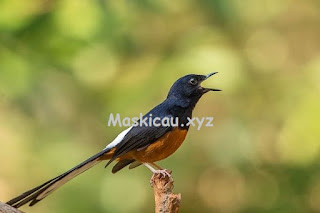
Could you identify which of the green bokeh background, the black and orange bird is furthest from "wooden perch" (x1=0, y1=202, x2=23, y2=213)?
the green bokeh background

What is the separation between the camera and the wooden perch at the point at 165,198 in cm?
246

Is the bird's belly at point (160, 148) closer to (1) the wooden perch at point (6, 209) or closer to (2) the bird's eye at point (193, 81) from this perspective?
(2) the bird's eye at point (193, 81)

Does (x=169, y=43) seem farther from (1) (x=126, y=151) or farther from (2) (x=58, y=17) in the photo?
(1) (x=126, y=151)

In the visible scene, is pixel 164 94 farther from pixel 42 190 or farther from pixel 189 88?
pixel 42 190

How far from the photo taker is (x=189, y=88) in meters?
2.92

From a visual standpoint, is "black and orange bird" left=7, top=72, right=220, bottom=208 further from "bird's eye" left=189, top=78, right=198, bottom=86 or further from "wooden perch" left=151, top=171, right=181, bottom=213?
"wooden perch" left=151, top=171, right=181, bottom=213

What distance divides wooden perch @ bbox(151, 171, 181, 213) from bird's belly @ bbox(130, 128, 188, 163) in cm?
27

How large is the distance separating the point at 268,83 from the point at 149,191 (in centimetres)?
127

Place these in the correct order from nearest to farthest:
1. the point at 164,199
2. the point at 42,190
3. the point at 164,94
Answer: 1. the point at 164,199
2. the point at 42,190
3. the point at 164,94

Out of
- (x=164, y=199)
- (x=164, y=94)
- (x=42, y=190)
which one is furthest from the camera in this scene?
(x=164, y=94)

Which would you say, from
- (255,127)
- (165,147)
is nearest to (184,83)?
(165,147)

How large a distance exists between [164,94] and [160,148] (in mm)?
1797

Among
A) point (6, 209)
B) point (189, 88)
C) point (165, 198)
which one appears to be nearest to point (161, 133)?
point (189, 88)

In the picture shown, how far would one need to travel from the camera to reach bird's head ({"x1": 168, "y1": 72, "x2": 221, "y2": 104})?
9.50 ft
